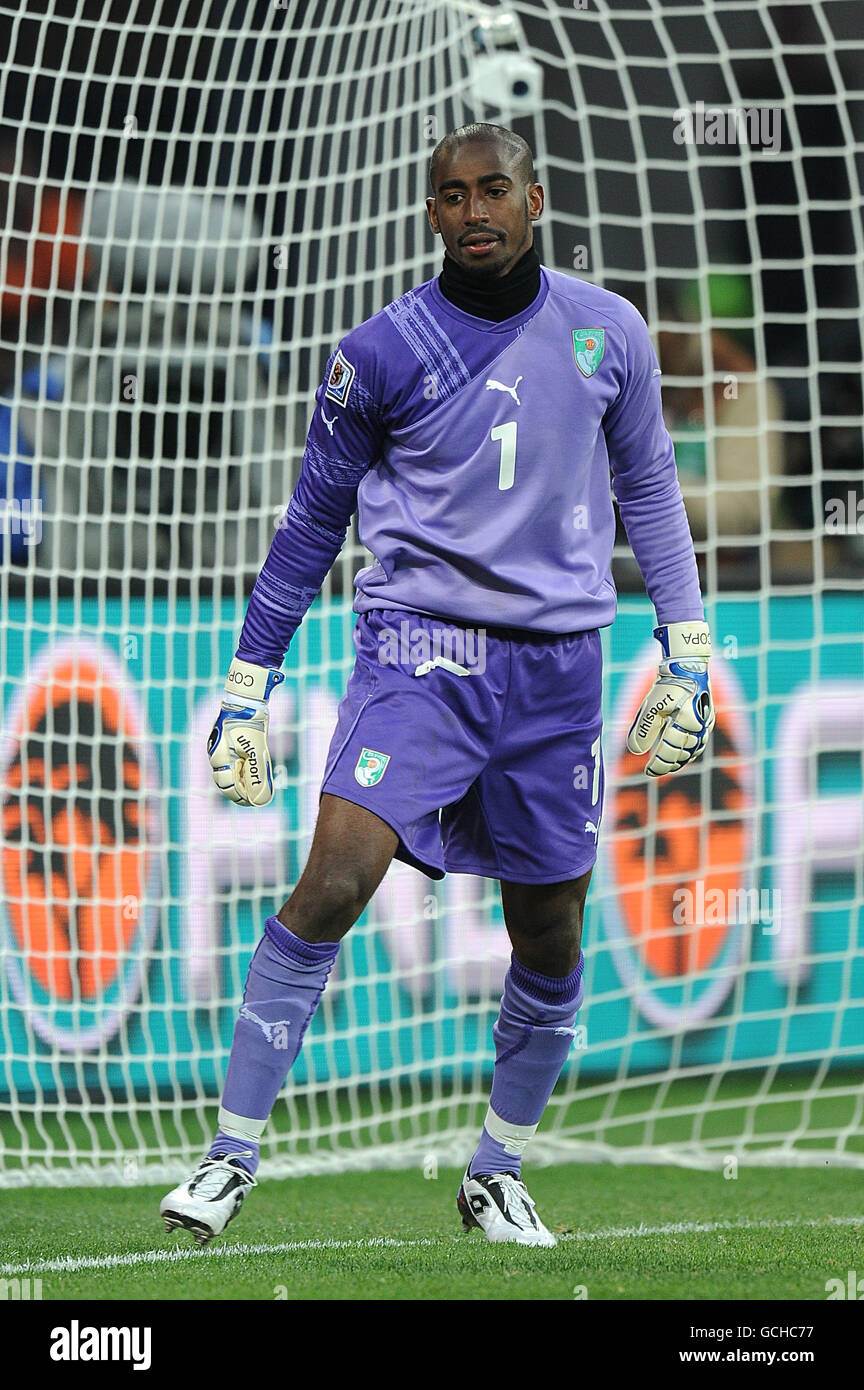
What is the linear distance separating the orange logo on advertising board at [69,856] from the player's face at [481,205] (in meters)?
2.49

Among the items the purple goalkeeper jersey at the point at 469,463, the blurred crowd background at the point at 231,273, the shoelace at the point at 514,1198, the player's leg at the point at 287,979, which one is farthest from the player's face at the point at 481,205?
the blurred crowd background at the point at 231,273

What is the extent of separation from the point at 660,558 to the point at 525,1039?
3.20 ft

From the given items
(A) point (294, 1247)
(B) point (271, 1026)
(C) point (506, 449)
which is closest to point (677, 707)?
(C) point (506, 449)

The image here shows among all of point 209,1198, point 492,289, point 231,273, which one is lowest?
point 209,1198

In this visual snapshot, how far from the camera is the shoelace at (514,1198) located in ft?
11.8

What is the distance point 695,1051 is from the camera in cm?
570

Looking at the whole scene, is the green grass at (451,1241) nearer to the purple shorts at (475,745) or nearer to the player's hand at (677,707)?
the purple shorts at (475,745)

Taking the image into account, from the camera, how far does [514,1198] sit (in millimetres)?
3607

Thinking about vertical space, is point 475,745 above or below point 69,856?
above

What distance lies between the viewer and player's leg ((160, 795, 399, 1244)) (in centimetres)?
312

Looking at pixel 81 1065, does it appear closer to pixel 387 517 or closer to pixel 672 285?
pixel 387 517

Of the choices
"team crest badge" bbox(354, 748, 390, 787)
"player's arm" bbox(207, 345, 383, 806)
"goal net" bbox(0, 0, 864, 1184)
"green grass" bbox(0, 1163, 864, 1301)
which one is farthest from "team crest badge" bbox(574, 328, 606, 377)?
"goal net" bbox(0, 0, 864, 1184)

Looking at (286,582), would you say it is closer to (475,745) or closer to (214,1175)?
(475,745)

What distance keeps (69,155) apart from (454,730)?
2.74 metres
